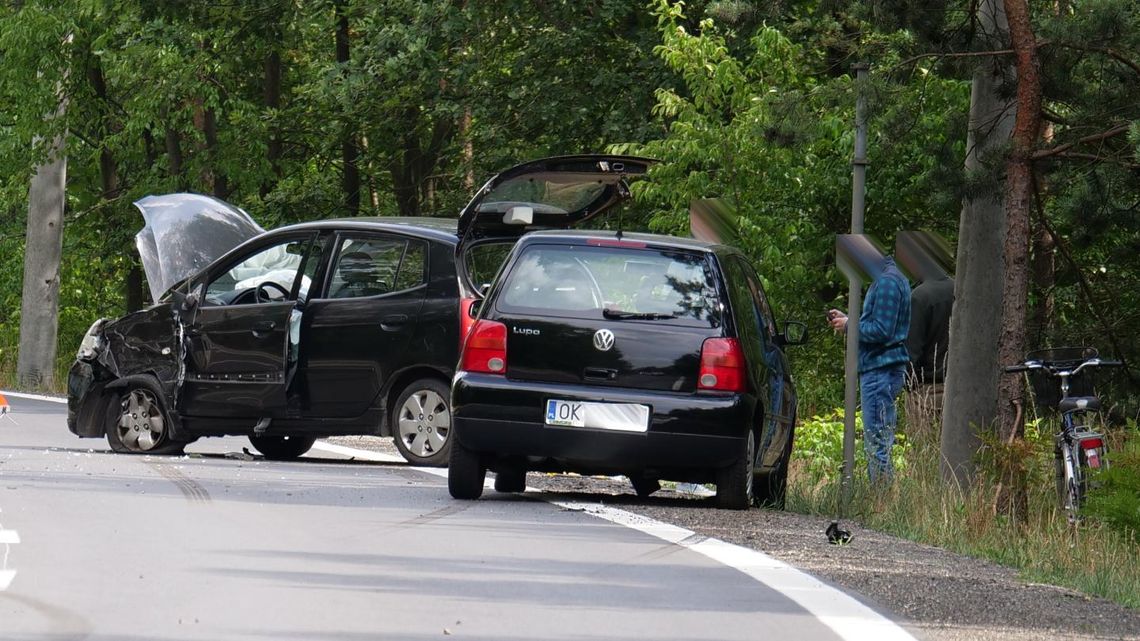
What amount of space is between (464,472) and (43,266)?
24493 mm

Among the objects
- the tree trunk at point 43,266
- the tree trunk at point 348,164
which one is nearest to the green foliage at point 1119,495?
the tree trunk at point 348,164

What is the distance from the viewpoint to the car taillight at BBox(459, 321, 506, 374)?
38.4 feet

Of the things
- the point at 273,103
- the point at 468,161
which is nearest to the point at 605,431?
the point at 468,161

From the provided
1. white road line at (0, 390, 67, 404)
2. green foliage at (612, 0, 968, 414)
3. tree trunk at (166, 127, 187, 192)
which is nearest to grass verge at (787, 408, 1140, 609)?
green foliage at (612, 0, 968, 414)

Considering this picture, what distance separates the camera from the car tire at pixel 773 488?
1293cm

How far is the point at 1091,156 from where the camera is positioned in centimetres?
1360

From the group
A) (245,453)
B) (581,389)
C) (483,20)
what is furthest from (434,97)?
(581,389)

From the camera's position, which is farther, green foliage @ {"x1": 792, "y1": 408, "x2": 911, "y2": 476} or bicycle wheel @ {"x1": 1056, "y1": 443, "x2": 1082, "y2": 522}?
green foliage @ {"x1": 792, "y1": 408, "x2": 911, "y2": 476}

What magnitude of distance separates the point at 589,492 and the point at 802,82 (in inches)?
370

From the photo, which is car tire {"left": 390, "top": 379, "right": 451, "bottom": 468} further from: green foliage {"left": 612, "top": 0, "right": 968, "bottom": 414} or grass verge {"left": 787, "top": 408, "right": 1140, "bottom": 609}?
green foliage {"left": 612, "top": 0, "right": 968, "bottom": 414}

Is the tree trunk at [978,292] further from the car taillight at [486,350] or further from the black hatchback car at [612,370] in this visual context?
the car taillight at [486,350]

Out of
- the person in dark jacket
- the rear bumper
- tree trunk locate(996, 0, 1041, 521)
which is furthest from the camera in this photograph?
the person in dark jacket

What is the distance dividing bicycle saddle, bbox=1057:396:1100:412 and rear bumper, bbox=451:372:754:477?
1734mm

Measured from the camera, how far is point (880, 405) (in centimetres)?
1421
